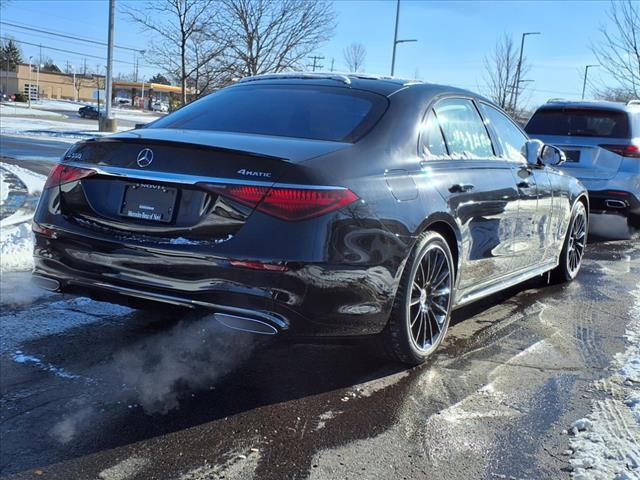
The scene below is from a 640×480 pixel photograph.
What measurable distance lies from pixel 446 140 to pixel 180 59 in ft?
69.3

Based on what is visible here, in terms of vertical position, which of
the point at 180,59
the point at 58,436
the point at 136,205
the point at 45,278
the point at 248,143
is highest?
the point at 180,59

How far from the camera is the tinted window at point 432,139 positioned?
3721 millimetres

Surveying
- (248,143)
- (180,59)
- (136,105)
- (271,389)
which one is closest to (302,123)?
(248,143)

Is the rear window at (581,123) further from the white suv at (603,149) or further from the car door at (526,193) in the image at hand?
the car door at (526,193)

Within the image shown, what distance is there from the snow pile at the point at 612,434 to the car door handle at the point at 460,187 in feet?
4.33

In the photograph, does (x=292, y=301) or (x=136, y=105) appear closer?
(x=292, y=301)

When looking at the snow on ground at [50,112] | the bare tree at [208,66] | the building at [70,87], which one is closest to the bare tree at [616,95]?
the bare tree at [208,66]

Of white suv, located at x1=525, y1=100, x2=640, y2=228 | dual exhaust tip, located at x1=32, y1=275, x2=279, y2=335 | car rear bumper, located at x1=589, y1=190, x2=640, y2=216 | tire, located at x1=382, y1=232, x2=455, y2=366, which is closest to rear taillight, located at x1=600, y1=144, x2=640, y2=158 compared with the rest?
white suv, located at x1=525, y1=100, x2=640, y2=228

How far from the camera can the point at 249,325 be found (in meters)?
2.91

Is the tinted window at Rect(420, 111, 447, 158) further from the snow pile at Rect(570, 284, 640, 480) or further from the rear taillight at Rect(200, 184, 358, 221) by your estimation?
the snow pile at Rect(570, 284, 640, 480)

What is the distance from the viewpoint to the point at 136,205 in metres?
3.07

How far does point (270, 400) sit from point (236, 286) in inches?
26.4

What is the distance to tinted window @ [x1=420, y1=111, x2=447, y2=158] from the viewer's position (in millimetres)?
3721

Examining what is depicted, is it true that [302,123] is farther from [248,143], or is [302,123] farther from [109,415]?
[109,415]
